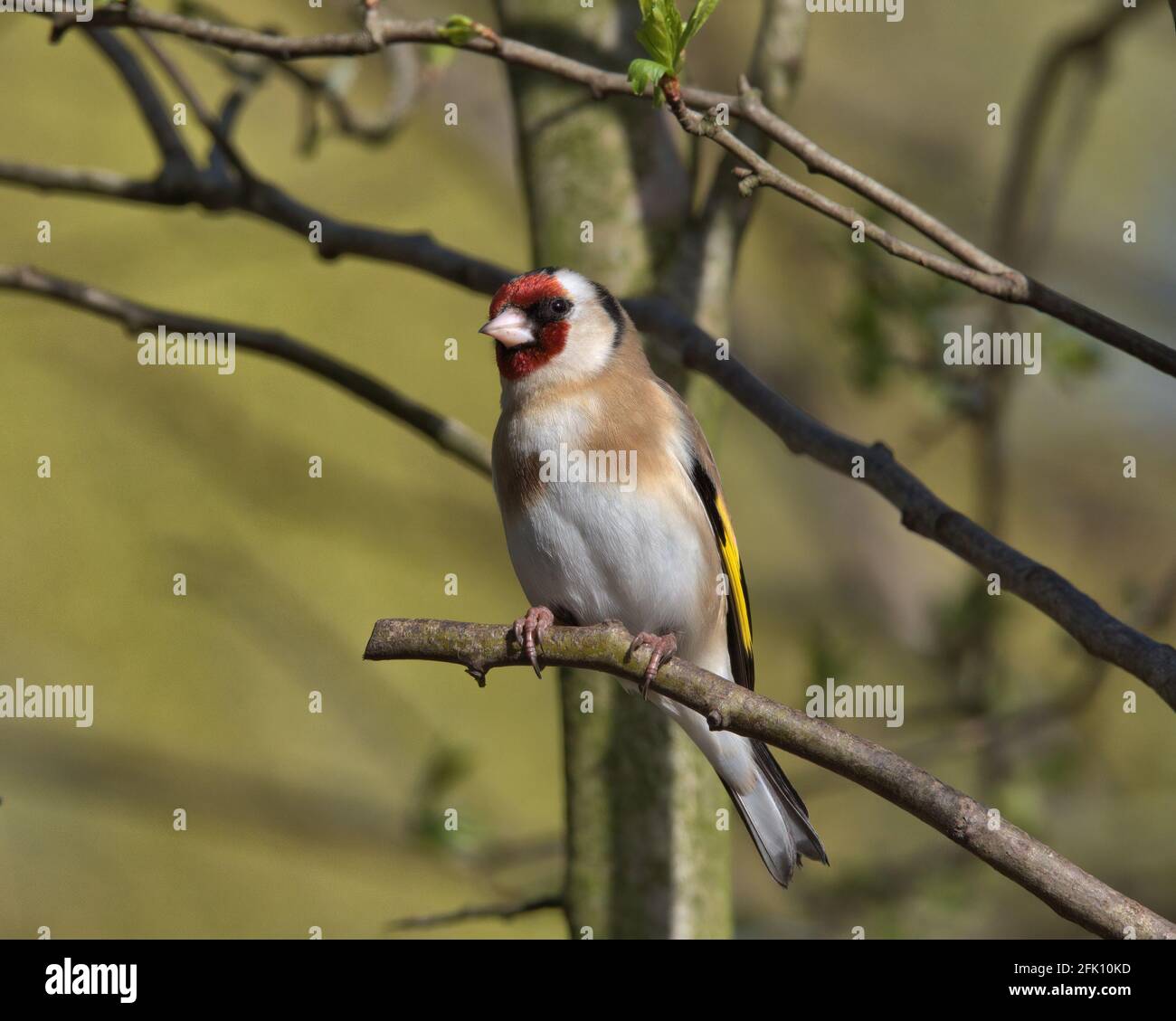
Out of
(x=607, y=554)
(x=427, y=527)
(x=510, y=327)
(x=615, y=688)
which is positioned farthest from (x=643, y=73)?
(x=427, y=527)

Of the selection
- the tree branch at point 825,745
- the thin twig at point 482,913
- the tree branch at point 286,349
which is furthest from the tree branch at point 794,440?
the thin twig at point 482,913

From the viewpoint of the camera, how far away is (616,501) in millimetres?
3328

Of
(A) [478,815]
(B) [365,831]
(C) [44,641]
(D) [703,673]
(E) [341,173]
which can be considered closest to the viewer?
(D) [703,673]

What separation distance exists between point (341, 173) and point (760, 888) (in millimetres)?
4241

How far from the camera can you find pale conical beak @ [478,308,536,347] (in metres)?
3.45

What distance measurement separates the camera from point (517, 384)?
11.7 ft

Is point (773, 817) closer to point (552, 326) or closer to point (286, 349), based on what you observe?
point (552, 326)

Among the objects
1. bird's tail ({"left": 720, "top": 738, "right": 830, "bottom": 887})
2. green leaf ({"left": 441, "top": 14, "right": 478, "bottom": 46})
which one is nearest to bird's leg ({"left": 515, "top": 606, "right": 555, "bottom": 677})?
bird's tail ({"left": 720, "top": 738, "right": 830, "bottom": 887})

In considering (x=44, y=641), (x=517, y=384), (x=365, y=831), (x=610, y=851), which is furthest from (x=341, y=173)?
(x=610, y=851)

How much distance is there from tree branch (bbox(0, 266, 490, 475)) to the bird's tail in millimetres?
1038

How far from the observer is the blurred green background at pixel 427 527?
5864mm

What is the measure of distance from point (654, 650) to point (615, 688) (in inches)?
41.0
